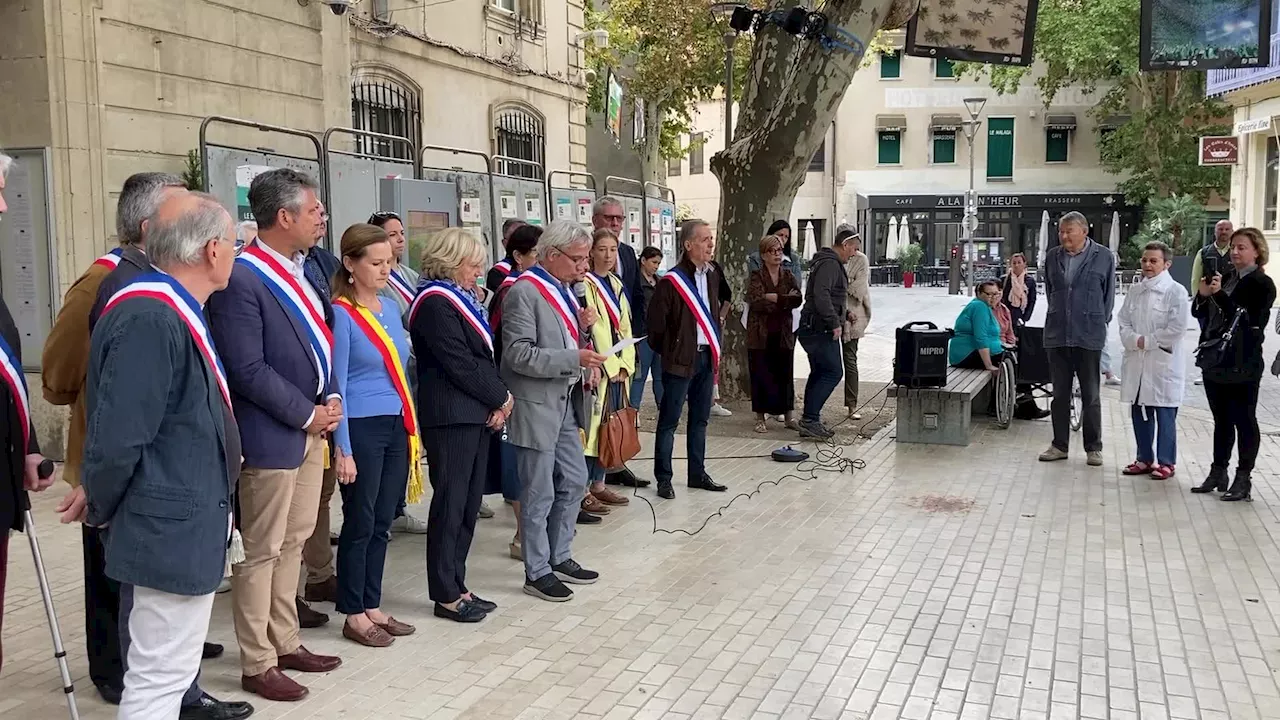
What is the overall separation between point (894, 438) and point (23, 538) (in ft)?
22.9

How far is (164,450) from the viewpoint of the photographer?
10.3 ft

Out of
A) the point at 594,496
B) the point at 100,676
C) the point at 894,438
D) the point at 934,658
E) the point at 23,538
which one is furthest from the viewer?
the point at 894,438

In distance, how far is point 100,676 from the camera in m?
4.22

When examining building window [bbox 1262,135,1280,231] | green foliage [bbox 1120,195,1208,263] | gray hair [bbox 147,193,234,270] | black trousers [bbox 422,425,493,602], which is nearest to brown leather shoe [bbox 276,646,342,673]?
black trousers [bbox 422,425,493,602]

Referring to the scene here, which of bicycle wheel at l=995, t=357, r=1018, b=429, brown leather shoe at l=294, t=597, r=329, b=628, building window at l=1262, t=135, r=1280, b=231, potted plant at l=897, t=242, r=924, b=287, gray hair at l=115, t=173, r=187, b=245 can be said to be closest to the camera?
gray hair at l=115, t=173, r=187, b=245

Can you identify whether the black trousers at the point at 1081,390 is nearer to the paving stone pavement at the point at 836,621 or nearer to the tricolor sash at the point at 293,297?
the paving stone pavement at the point at 836,621

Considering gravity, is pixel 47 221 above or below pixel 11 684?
above

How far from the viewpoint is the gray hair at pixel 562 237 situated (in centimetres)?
534

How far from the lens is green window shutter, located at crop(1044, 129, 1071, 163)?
4384 centimetres

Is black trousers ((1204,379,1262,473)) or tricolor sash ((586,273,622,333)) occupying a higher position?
tricolor sash ((586,273,622,333))

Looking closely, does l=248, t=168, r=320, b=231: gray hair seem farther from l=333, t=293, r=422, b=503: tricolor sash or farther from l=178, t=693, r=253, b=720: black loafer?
l=178, t=693, r=253, b=720: black loafer

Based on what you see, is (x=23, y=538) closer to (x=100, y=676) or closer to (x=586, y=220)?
(x=100, y=676)

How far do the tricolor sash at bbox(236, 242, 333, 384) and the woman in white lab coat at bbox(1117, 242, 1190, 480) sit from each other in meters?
6.30

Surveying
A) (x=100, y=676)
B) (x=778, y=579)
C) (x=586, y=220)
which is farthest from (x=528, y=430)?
(x=586, y=220)
